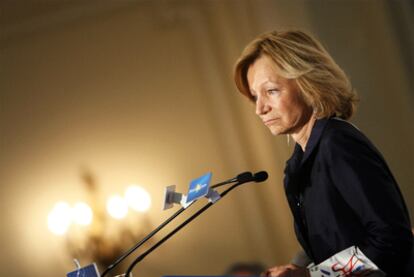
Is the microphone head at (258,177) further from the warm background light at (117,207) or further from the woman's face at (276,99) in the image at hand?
the warm background light at (117,207)

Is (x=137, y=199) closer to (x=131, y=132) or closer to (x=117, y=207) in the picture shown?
(x=117, y=207)

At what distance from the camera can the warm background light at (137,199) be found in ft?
10.8

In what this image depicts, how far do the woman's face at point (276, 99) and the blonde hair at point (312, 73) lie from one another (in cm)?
2

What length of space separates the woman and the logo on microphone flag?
8.7 inches

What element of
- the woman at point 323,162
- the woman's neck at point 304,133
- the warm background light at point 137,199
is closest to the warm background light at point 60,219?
the warm background light at point 137,199

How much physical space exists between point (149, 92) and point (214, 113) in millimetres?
415

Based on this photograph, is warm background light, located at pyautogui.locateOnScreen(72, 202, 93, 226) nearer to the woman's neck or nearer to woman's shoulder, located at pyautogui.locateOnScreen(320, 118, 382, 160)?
the woman's neck

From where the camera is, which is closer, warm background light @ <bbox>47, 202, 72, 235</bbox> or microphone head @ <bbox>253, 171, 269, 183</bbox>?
microphone head @ <bbox>253, 171, 269, 183</bbox>

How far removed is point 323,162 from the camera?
4.13 ft

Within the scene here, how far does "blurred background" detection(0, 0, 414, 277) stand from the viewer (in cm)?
321

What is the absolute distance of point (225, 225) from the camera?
330 cm

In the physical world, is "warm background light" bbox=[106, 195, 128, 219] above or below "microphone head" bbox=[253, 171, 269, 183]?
above

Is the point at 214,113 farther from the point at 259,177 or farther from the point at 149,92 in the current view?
the point at 259,177

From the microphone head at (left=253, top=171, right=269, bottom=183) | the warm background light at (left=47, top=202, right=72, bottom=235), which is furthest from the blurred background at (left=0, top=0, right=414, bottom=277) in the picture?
the microphone head at (left=253, top=171, right=269, bottom=183)
